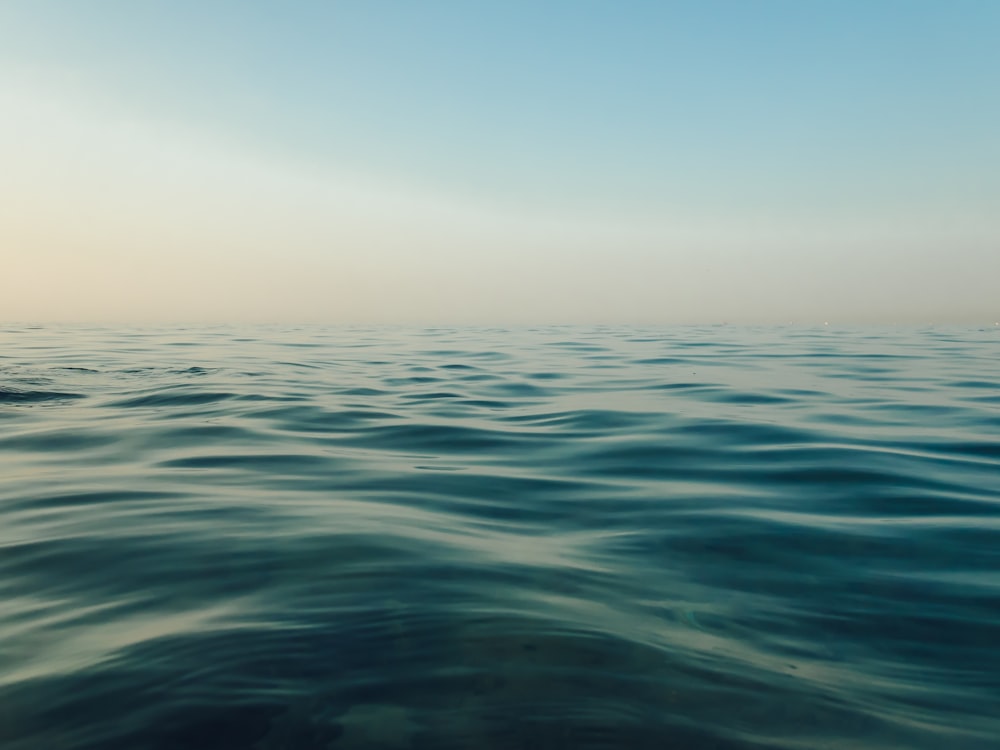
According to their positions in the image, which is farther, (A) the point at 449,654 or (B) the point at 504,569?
(B) the point at 504,569

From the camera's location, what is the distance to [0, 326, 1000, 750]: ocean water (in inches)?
90.5

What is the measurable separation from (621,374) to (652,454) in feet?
23.6

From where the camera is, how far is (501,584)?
3.44m

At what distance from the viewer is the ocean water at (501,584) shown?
90.5 inches

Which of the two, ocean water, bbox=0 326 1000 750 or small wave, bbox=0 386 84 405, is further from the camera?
Result: small wave, bbox=0 386 84 405

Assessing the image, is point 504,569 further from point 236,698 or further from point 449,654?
point 236,698

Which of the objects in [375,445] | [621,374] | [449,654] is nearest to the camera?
[449,654]

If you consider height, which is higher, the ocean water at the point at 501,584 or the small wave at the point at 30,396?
the ocean water at the point at 501,584

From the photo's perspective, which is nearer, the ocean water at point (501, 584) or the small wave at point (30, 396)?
the ocean water at point (501, 584)

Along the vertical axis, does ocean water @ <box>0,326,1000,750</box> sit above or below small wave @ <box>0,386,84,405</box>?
above

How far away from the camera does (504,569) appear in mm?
3664

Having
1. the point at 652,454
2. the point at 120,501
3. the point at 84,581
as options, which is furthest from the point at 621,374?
the point at 84,581

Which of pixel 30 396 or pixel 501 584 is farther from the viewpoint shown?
pixel 30 396

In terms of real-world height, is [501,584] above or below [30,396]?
above
